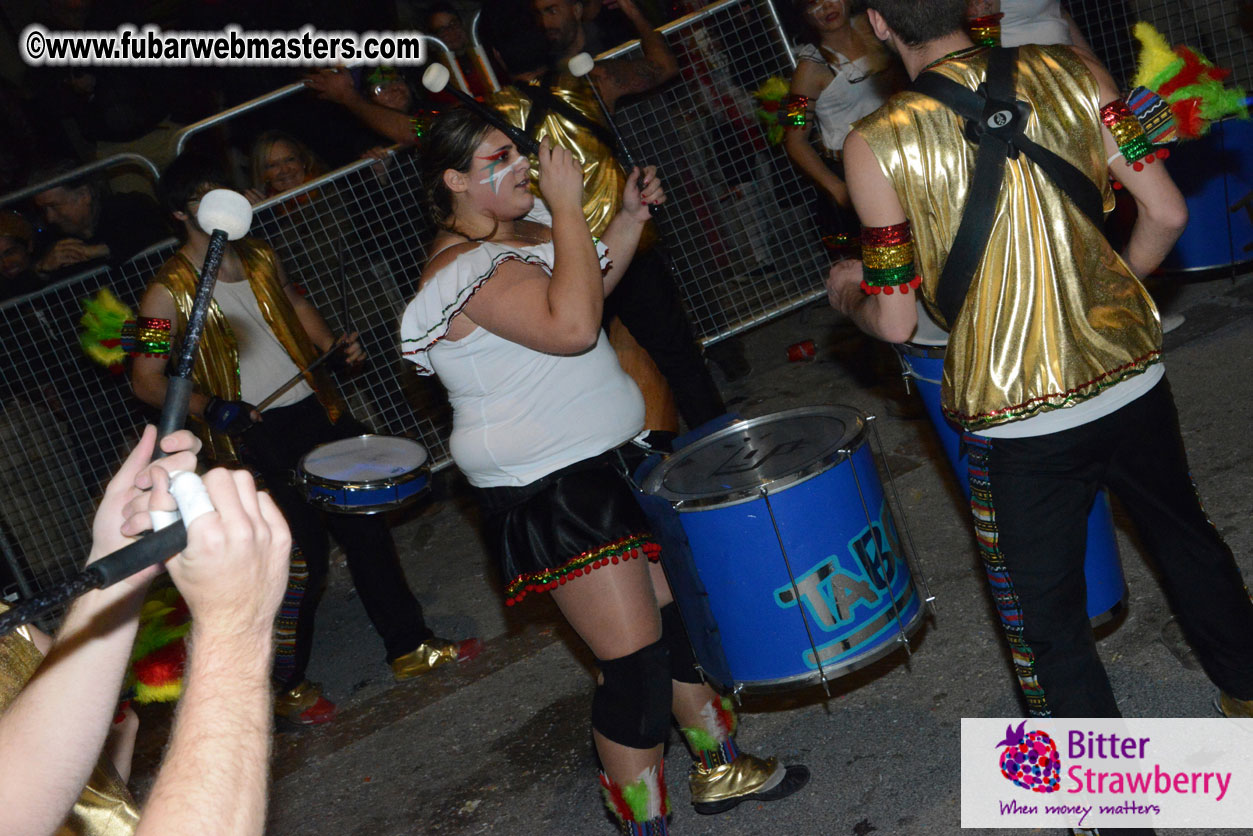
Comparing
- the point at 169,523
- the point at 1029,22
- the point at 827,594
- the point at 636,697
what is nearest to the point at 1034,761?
the point at 827,594

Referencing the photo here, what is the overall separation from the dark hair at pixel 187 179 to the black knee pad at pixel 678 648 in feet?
7.65

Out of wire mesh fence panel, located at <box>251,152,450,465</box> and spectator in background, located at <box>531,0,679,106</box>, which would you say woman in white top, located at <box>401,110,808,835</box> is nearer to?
spectator in background, located at <box>531,0,679,106</box>

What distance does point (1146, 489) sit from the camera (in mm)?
2406

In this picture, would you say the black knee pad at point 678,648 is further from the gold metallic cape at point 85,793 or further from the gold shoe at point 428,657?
the gold shoe at point 428,657

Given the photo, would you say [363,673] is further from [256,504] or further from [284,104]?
[256,504]

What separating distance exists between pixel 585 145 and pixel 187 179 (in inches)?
57.4

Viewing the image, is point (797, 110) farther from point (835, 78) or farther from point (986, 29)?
point (986, 29)

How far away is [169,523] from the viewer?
125cm

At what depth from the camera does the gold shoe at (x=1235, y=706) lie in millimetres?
2766

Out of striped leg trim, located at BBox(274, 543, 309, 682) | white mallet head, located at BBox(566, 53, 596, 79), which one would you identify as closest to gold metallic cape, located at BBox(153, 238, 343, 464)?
striped leg trim, located at BBox(274, 543, 309, 682)

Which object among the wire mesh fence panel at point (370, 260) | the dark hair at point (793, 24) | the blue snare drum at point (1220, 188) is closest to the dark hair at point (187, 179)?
the wire mesh fence panel at point (370, 260)

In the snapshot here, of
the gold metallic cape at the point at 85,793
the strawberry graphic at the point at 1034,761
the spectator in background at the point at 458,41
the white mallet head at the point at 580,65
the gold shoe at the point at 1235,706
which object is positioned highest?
the spectator in background at the point at 458,41

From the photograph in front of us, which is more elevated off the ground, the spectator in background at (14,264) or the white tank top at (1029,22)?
the spectator in background at (14,264)

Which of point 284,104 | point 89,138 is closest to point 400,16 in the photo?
point 284,104
